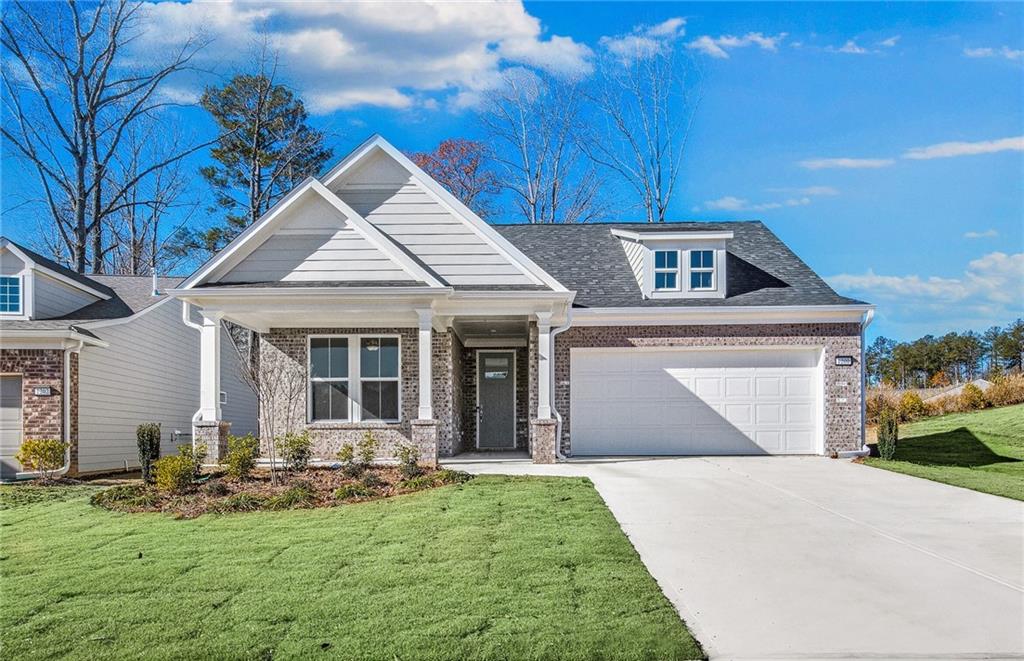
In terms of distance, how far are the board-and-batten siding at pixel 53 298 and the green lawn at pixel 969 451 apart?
16.5 meters

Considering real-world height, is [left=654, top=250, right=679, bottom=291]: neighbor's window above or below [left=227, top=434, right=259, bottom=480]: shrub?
above

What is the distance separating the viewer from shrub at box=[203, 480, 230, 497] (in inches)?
418

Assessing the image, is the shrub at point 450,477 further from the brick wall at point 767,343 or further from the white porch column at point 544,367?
the brick wall at point 767,343

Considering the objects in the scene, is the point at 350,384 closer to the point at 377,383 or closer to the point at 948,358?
the point at 377,383

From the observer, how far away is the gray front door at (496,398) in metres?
18.2

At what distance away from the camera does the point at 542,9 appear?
18.4m

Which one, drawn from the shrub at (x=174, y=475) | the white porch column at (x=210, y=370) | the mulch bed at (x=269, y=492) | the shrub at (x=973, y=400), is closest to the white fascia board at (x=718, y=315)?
the mulch bed at (x=269, y=492)

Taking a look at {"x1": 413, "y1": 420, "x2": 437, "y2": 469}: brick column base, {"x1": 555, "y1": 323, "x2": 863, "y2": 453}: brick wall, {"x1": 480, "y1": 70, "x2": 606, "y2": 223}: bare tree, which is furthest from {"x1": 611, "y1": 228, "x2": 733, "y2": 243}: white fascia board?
{"x1": 480, "y1": 70, "x2": 606, "y2": 223}: bare tree

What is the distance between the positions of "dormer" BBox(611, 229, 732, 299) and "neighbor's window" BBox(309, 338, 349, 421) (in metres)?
6.43

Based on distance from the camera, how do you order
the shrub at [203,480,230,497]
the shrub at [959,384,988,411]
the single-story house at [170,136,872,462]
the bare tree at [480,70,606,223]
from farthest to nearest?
the bare tree at [480,70,606,223] → the shrub at [959,384,988,411] → the single-story house at [170,136,872,462] → the shrub at [203,480,230,497]

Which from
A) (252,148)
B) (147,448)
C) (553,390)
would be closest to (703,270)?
(553,390)

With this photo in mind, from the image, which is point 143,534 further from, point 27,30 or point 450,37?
point 27,30

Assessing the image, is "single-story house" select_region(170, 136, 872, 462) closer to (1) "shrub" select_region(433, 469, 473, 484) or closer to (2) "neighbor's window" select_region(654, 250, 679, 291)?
(2) "neighbor's window" select_region(654, 250, 679, 291)

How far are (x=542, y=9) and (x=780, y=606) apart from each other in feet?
51.9
